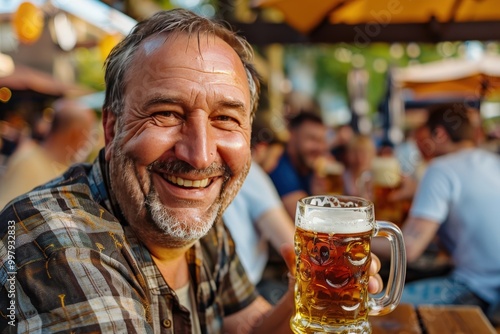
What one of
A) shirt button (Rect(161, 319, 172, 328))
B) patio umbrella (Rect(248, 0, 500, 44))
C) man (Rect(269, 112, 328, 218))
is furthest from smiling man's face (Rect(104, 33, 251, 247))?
man (Rect(269, 112, 328, 218))

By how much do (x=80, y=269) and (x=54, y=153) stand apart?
3.06m

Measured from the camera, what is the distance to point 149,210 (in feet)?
3.66

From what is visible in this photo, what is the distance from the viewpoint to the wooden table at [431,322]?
1587mm

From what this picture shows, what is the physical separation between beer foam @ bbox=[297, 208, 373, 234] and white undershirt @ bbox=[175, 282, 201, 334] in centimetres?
44

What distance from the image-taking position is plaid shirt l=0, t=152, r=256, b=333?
0.88 meters

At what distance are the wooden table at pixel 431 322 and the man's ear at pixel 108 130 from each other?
3.23 feet

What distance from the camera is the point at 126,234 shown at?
3.81 ft

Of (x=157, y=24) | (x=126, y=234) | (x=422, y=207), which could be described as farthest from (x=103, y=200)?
(x=422, y=207)

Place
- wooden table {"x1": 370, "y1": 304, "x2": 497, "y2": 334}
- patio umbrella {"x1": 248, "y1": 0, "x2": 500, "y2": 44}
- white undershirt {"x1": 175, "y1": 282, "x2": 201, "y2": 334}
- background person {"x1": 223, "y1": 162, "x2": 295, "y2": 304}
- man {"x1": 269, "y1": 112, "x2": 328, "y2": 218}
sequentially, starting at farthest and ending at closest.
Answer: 1. man {"x1": 269, "y1": 112, "x2": 328, "y2": 218}
2. patio umbrella {"x1": 248, "y1": 0, "x2": 500, "y2": 44}
3. background person {"x1": 223, "y1": 162, "x2": 295, "y2": 304}
4. wooden table {"x1": 370, "y1": 304, "x2": 497, "y2": 334}
5. white undershirt {"x1": 175, "y1": 282, "x2": 201, "y2": 334}

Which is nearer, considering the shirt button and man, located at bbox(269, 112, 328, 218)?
the shirt button

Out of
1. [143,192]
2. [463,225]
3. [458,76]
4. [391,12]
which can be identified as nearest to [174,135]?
[143,192]

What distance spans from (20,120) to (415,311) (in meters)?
6.91

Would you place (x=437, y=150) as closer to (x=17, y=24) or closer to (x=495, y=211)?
(x=495, y=211)

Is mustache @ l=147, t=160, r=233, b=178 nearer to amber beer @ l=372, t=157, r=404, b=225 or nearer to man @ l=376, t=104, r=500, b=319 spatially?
man @ l=376, t=104, r=500, b=319
